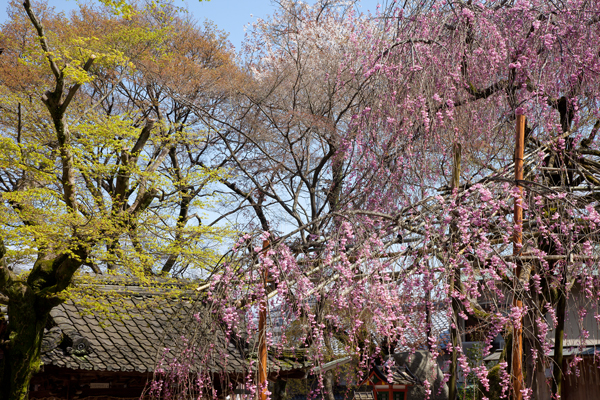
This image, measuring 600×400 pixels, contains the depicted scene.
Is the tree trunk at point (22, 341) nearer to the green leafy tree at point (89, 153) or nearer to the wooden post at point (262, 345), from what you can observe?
the green leafy tree at point (89, 153)

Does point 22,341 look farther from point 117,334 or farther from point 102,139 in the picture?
point 102,139

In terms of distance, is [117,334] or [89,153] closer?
[117,334]

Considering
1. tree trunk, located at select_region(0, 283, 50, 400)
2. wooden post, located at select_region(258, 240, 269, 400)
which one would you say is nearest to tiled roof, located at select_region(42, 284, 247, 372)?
tree trunk, located at select_region(0, 283, 50, 400)

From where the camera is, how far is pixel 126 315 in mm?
9023

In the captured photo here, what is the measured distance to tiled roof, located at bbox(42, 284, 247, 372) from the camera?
7402 millimetres

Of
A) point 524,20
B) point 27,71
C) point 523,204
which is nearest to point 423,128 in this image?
point 523,204

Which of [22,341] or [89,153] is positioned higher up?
[89,153]

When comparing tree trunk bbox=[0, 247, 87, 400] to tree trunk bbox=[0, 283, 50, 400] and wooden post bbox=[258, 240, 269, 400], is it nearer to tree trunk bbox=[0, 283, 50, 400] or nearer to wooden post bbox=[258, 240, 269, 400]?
tree trunk bbox=[0, 283, 50, 400]


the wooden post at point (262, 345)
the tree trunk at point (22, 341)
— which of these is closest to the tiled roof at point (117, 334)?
the tree trunk at point (22, 341)

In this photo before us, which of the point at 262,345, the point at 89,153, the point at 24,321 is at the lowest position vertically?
the point at 262,345

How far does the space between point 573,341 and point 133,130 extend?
11703mm

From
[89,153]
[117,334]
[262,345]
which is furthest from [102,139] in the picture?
[262,345]

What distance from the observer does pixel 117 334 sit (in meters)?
8.44

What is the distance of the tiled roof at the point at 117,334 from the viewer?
7402 mm
